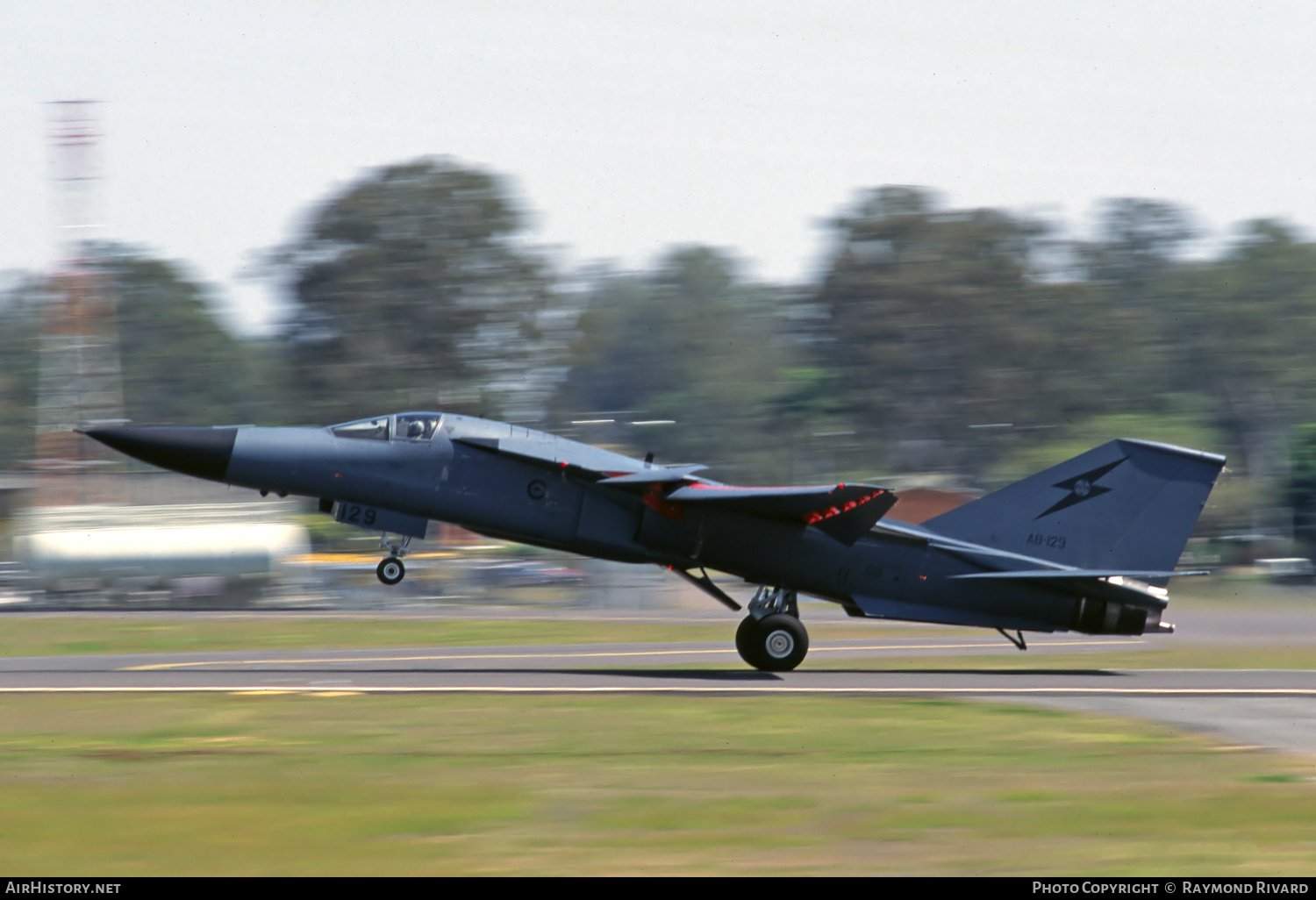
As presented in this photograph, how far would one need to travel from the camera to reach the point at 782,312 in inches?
4215

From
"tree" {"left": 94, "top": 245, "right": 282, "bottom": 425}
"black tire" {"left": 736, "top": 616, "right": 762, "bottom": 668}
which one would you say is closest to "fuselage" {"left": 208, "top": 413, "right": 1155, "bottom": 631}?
"black tire" {"left": 736, "top": 616, "right": 762, "bottom": 668}

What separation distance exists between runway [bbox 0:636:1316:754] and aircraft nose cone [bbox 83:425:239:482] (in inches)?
123

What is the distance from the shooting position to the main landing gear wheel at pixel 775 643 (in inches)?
822

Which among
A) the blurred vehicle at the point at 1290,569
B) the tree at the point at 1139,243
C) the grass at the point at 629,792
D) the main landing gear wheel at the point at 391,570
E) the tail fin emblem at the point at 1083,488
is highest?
the tree at the point at 1139,243

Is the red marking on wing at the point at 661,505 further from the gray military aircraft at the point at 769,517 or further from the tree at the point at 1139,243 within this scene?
the tree at the point at 1139,243

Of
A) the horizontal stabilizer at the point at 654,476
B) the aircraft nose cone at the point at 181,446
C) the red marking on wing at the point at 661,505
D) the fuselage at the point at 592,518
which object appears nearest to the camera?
the aircraft nose cone at the point at 181,446

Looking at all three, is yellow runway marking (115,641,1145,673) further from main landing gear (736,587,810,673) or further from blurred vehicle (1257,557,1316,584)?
blurred vehicle (1257,557,1316,584)

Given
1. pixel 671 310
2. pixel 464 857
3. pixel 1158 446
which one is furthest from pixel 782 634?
pixel 671 310

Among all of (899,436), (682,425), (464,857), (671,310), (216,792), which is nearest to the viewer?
(464,857)

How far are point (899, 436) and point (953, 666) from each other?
70.8 metres

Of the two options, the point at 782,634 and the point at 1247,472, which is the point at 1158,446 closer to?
the point at 782,634

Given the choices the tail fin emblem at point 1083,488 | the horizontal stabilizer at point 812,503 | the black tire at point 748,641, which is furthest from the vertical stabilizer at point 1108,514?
the black tire at point 748,641

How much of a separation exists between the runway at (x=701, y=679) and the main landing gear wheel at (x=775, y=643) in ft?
0.79

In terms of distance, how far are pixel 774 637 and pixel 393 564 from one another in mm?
5969
